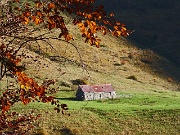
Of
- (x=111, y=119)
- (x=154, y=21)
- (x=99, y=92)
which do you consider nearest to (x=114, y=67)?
(x=99, y=92)

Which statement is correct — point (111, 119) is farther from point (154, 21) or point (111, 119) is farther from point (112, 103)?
point (154, 21)

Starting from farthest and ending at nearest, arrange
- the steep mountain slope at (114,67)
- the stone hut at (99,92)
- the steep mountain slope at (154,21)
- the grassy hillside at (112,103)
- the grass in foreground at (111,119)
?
1. the steep mountain slope at (154,21)
2. the steep mountain slope at (114,67)
3. the stone hut at (99,92)
4. the grassy hillside at (112,103)
5. the grass in foreground at (111,119)

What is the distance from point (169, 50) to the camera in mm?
122625

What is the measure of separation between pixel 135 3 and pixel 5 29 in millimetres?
159756

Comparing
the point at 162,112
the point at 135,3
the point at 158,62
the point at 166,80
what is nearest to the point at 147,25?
the point at 135,3

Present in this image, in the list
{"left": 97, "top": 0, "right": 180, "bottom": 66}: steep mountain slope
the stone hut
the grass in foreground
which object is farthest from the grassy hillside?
{"left": 97, "top": 0, "right": 180, "bottom": 66}: steep mountain slope

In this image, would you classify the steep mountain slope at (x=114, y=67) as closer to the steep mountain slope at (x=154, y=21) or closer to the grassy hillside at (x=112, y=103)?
the grassy hillside at (x=112, y=103)

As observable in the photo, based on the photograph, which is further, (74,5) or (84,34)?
(74,5)

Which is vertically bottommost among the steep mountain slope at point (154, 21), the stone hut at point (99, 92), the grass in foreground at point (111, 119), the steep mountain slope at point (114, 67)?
the grass in foreground at point (111, 119)

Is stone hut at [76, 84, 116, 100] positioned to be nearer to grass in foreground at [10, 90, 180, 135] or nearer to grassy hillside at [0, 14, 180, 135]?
grassy hillside at [0, 14, 180, 135]

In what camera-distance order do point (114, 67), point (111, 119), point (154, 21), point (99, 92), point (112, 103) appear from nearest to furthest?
point (111, 119)
point (112, 103)
point (99, 92)
point (114, 67)
point (154, 21)

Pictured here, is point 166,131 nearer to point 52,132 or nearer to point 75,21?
point 52,132

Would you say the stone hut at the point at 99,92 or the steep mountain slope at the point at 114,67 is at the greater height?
the steep mountain slope at the point at 114,67

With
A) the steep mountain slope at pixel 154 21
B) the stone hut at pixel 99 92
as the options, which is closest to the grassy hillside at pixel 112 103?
the stone hut at pixel 99 92
